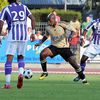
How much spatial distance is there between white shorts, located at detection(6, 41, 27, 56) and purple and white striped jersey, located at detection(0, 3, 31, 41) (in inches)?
3.6

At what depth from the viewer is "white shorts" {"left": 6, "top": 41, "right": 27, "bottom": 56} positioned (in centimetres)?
1386

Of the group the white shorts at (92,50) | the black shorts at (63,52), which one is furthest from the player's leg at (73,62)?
the white shorts at (92,50)

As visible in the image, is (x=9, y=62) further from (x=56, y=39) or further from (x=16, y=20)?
(x=56, y=39)

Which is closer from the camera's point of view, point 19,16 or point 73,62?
point 19,16

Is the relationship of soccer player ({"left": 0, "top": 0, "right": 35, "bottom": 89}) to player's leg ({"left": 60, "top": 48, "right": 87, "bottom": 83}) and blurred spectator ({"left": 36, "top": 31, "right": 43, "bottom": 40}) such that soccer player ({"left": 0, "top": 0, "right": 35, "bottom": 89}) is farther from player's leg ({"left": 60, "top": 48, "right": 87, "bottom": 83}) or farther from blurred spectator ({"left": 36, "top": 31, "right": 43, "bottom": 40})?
blurred spectator ({"left": 36, "top": 31, "right": 43, "bottom": 40})

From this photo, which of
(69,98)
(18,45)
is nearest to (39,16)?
(18,45)

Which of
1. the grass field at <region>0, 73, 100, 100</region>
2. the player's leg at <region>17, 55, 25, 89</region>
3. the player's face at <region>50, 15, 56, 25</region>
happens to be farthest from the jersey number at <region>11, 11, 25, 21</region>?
the player's face at <region>50, 15, 56, 25</region>

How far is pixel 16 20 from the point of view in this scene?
45.2ft

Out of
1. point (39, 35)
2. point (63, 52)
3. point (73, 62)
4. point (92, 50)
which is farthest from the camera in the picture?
point (39, 35)

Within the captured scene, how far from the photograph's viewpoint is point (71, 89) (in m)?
13.8

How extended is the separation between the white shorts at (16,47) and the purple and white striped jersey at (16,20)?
0.09 m

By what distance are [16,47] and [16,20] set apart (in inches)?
23.7

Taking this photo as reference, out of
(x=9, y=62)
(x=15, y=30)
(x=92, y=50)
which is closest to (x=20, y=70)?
(x=9, y=62)

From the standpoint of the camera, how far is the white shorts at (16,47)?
1386 cm
